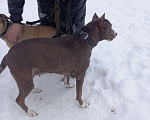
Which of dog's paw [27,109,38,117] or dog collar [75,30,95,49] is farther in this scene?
dog's paw [27,109,38,117]

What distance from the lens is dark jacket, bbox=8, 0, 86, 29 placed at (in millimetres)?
3211

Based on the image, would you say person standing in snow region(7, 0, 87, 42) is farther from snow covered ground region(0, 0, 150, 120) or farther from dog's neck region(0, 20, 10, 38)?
snow covered ground region(0, 0, 150, 120)

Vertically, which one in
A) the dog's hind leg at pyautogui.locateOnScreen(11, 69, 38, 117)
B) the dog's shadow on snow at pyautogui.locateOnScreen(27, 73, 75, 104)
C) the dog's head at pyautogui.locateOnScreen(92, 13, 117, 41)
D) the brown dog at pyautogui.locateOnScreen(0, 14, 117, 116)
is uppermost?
the dog's head at pyautogui.locateOnScreen(92, 13, 117, 41)

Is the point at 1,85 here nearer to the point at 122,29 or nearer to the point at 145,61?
the point at 145,61

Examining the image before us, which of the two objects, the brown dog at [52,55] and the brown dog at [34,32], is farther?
the brown dog at [34,32]

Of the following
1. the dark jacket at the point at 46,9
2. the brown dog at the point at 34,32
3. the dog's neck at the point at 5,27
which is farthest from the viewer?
the brown dog at the point at 34,32

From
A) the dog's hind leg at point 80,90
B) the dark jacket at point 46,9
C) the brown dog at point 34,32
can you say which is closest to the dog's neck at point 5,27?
the brown dog at point 34,32

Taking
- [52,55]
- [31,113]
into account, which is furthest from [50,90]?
[52,55]

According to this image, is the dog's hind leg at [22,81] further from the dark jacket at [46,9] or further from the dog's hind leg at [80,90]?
the dark jacket at [46,9]

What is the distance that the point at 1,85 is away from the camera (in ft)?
12.0

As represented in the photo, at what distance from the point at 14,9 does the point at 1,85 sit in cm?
170

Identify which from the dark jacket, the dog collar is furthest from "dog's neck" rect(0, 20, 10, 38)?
the dog collar

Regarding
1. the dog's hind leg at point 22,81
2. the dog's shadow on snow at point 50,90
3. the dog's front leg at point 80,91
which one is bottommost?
the dog's shadow on snow at point 50,90

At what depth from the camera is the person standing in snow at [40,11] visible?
127 inches
